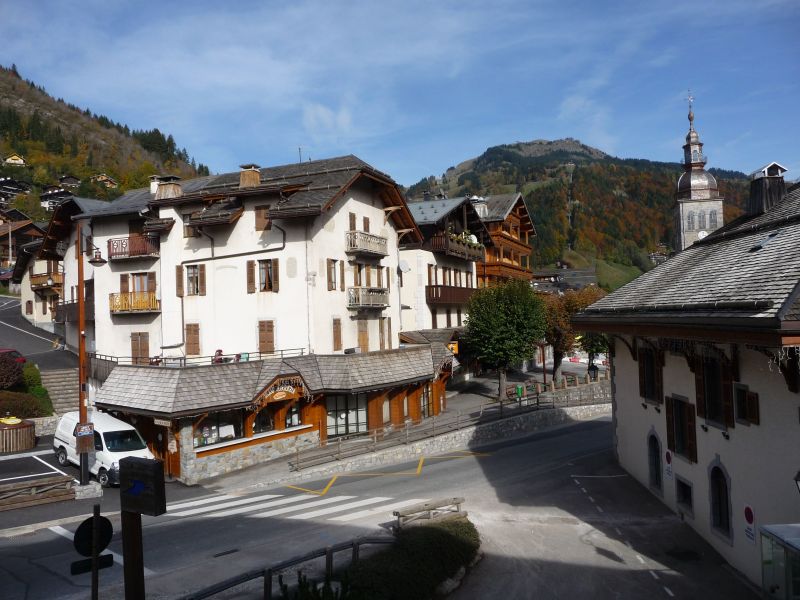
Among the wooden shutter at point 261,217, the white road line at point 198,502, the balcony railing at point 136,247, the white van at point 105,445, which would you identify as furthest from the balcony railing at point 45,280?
the white road line at point 198,502

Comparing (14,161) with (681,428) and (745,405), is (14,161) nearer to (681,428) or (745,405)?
(681,428)

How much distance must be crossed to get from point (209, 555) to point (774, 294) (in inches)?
522

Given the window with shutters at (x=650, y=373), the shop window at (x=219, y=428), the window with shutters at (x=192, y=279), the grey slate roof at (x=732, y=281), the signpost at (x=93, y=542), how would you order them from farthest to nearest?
the window with shutters at (x=192, y=279), the shop window at (x=219, y=428), the window with shutters at (x=650, y=373), the grey slate roof at (x=732, y=281), the signpost at (x=93, y=542)

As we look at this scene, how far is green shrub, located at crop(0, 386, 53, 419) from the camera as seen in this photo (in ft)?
94.2

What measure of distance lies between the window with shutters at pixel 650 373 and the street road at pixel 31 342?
104 feet

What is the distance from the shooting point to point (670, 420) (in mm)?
18391

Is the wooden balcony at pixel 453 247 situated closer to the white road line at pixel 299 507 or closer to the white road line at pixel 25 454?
the white road line at pixel 299 507

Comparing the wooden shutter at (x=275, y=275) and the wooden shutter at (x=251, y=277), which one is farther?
the wooden shutter at (x=251, y=277)

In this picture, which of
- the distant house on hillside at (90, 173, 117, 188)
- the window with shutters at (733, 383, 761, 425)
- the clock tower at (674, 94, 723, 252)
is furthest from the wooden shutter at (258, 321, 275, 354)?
the distant house on hillside at (90, 173, 117, 188)

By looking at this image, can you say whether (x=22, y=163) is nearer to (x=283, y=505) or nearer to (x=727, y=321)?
(x=283, y=505)

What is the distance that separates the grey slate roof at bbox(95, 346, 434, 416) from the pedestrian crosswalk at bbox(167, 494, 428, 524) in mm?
3750

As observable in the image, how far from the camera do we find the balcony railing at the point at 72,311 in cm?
3684

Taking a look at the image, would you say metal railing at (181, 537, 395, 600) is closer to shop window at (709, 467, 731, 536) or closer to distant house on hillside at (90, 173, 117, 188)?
shop window at (709, 467, 731, 536)

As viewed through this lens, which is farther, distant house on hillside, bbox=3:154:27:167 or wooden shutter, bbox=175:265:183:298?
distant house on hillside, bbox=3:154:27:167
